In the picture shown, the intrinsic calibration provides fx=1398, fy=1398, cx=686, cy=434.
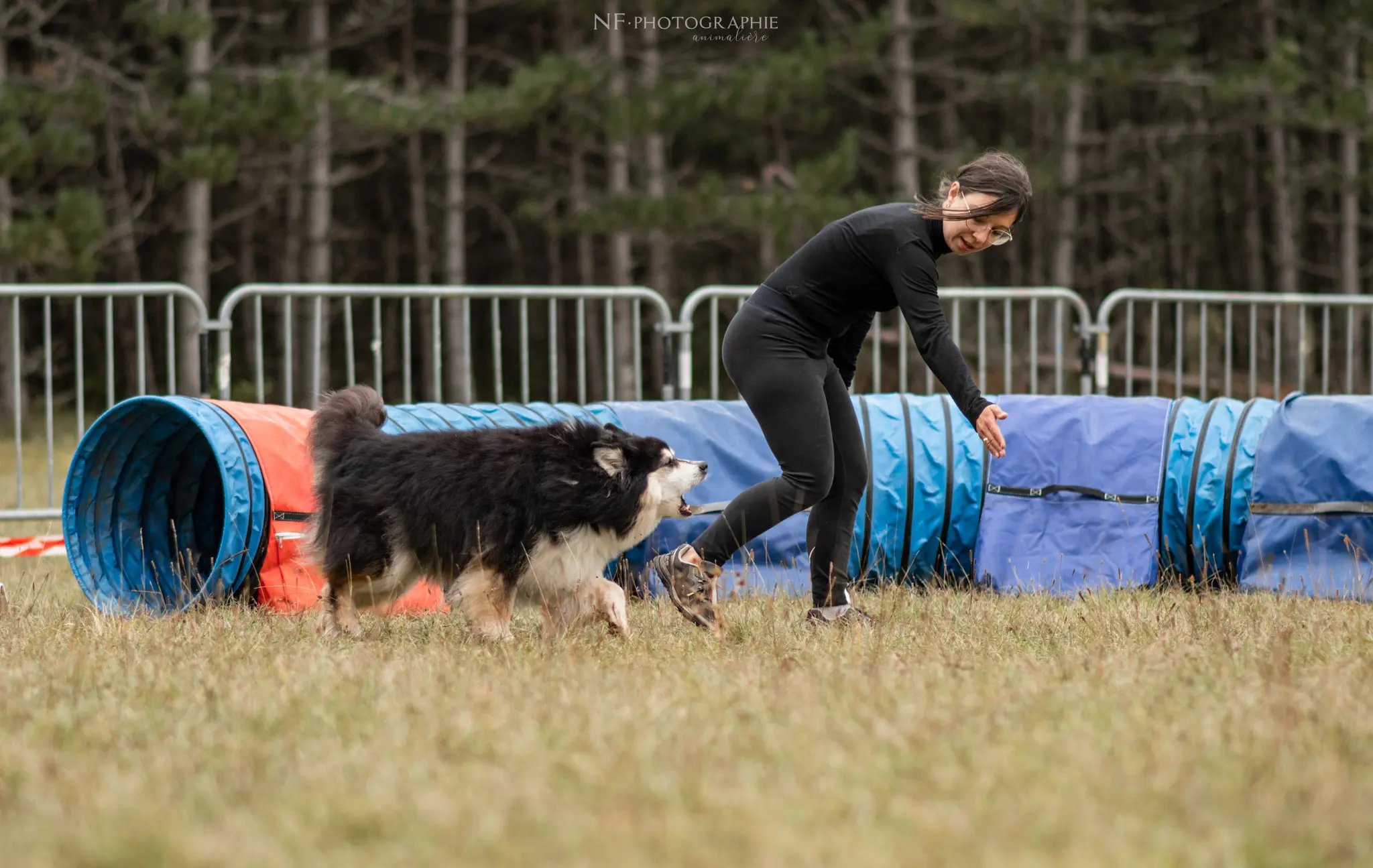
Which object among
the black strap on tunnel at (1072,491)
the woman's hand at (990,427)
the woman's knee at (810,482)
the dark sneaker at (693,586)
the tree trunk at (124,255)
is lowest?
the dark sneaker at (693,586)

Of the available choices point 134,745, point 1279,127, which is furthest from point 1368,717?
point 1279,127

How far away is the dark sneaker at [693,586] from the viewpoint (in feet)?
15.1

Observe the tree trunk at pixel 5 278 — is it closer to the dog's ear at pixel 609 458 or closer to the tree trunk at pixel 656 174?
the tree trunk at pixel 656 174

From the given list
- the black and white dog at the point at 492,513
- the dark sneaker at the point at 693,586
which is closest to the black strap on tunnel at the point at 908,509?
the black and white dog at the point at 492,513

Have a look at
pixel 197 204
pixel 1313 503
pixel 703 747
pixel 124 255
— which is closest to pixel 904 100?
pixel 197 204

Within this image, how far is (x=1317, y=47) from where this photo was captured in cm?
Answer: 1712

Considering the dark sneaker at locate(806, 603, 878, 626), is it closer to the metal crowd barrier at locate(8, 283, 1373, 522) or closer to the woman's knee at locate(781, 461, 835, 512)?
the woman's knee at locate(781, 461, 835, 512)

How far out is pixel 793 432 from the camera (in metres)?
4.53

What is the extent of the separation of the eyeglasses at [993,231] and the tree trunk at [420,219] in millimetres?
14830

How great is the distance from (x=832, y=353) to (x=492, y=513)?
4.32ft

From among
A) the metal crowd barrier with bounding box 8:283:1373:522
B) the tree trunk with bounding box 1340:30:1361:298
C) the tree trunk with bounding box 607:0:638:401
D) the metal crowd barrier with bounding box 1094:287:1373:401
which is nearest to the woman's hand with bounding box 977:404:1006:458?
the metal crowd barrier with bounding box 8:283:1373:522

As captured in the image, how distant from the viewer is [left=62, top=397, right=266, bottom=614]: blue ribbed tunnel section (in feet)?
17.2

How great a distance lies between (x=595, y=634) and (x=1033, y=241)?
19.8 m

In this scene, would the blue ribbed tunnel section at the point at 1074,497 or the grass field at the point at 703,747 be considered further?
the blue ribbed tunnel section at the point at 1074,497
